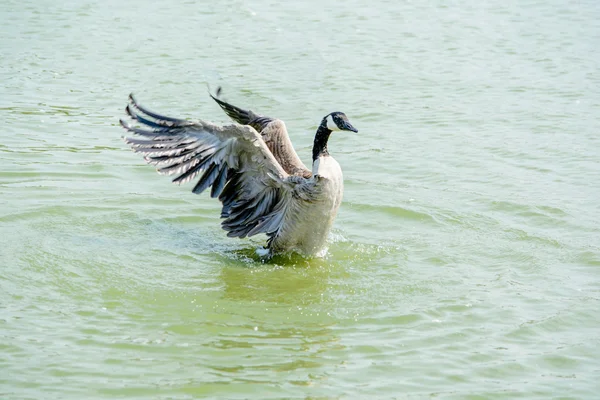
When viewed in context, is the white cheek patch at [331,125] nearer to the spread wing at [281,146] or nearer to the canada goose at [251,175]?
the canada goose at [251,175]

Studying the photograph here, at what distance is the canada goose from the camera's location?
8.42 m

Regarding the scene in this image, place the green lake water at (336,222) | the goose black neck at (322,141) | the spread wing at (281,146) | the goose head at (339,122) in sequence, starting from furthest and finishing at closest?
the spread wing at (281,146) < the goose black neck at (322,141) < the goose head at (339,122) < the green lake water at (336,222)

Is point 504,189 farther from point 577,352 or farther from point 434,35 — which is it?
point 434,35

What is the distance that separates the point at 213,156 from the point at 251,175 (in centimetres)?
43

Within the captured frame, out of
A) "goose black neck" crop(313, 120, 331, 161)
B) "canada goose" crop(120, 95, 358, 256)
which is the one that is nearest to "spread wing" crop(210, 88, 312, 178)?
"canada goose" crop(120, 95, 358, 256)

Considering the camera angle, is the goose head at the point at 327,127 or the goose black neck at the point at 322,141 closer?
the goose head at the point at 327,127

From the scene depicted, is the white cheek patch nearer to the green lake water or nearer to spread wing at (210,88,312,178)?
spread wing at (210,88,312,178)

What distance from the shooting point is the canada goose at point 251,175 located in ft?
27.6

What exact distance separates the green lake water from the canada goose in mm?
354

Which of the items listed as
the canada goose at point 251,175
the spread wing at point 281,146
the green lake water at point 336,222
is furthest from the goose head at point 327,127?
the green lake water at point 336,222

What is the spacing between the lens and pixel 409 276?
8.34m

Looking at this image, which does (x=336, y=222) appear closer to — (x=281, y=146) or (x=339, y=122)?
(x=281, y=146)

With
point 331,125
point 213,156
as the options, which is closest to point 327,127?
point 331,125

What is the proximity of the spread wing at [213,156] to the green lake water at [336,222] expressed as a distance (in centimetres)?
77
